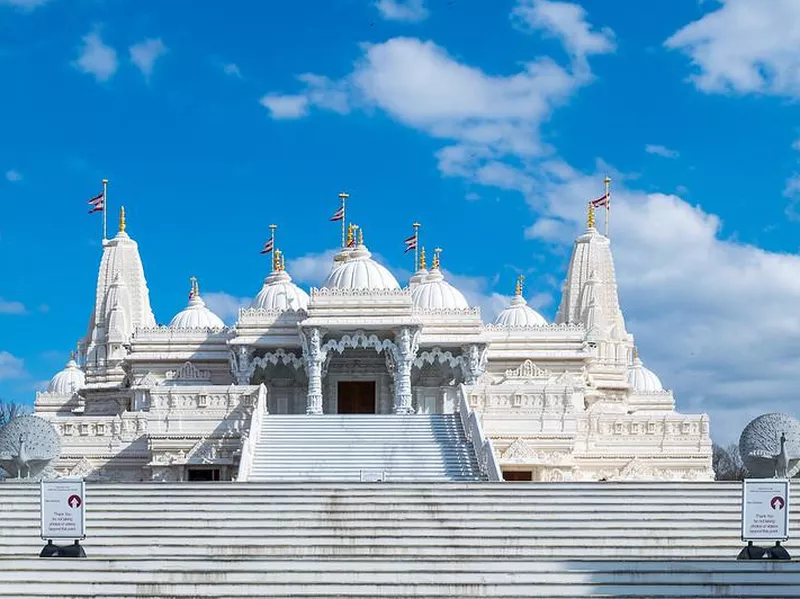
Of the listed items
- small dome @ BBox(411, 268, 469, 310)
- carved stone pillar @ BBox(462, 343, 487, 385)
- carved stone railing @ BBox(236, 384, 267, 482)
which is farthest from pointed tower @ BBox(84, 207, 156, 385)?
carved stone railing @ BBox(236, 384, 267, 482)

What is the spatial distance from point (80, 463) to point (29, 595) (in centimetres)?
2102

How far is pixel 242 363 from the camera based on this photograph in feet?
148

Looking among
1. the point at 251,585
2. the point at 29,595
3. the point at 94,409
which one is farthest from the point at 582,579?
the point at 94,409

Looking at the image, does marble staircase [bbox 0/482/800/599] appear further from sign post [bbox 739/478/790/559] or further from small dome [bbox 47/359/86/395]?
small dome [bbox 47/359/86/395]

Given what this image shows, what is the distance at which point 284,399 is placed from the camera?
4666cm

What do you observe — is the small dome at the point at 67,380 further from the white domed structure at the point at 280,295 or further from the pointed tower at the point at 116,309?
the white domed structure at the point at 280,295

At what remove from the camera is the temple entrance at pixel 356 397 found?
46088mm

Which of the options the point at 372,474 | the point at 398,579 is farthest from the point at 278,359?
the point at 398,579

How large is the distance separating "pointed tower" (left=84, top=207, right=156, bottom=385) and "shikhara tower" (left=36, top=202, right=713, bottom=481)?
10 cm

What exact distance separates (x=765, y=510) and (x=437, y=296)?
32.0 metres

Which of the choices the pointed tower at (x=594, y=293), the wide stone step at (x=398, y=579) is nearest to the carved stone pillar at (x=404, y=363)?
the pointed tower at (x=594, y=293)

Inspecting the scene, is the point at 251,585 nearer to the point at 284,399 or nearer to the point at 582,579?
the point at 582,579

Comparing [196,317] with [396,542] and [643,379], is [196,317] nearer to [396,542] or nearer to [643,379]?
[643,379]

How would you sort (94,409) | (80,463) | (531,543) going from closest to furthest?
(531,543) < (80,463) < (94,409)
